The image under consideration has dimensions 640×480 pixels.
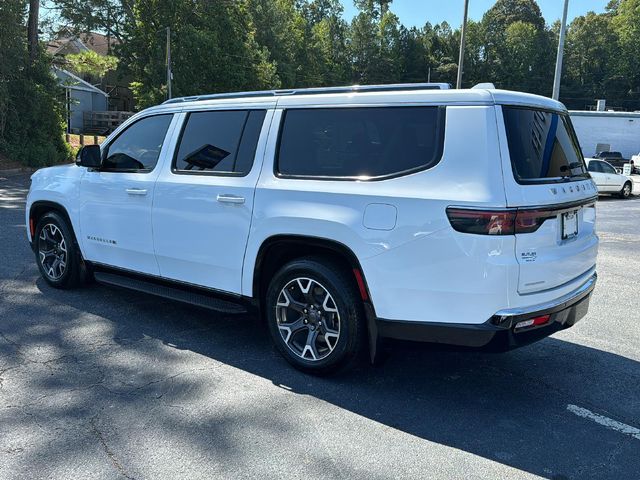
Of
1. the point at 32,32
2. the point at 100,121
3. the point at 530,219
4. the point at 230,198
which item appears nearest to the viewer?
the point at 530,219

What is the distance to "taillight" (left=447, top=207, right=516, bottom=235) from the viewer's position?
10.6ft

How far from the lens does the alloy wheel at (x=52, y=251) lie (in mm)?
5941

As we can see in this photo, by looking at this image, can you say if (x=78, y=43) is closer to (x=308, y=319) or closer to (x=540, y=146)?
(x=308, y=319)

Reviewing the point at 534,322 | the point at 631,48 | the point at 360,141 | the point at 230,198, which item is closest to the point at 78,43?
the point at 230,198

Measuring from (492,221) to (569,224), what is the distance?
32.4 inches

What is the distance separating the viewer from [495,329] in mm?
3332

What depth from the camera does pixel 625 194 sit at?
859 inches

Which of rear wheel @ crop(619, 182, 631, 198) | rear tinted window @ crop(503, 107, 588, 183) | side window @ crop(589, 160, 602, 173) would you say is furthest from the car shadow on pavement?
rear wheel @ crop(619, 182, 631, 198)

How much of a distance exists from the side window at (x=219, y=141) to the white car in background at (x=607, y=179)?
1950 centimetres

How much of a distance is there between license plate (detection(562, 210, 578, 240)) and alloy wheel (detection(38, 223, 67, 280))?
4.71 metres

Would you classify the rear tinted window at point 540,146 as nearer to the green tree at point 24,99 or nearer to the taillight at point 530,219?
the taillight at point 530,219

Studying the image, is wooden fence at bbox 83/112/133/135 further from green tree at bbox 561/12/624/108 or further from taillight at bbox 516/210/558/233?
green tree at bbox 561/12/624/108

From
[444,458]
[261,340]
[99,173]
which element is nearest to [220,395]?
[261,340]

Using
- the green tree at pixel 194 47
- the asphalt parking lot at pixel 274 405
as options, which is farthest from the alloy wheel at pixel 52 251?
the green tree at pixel 194 47
